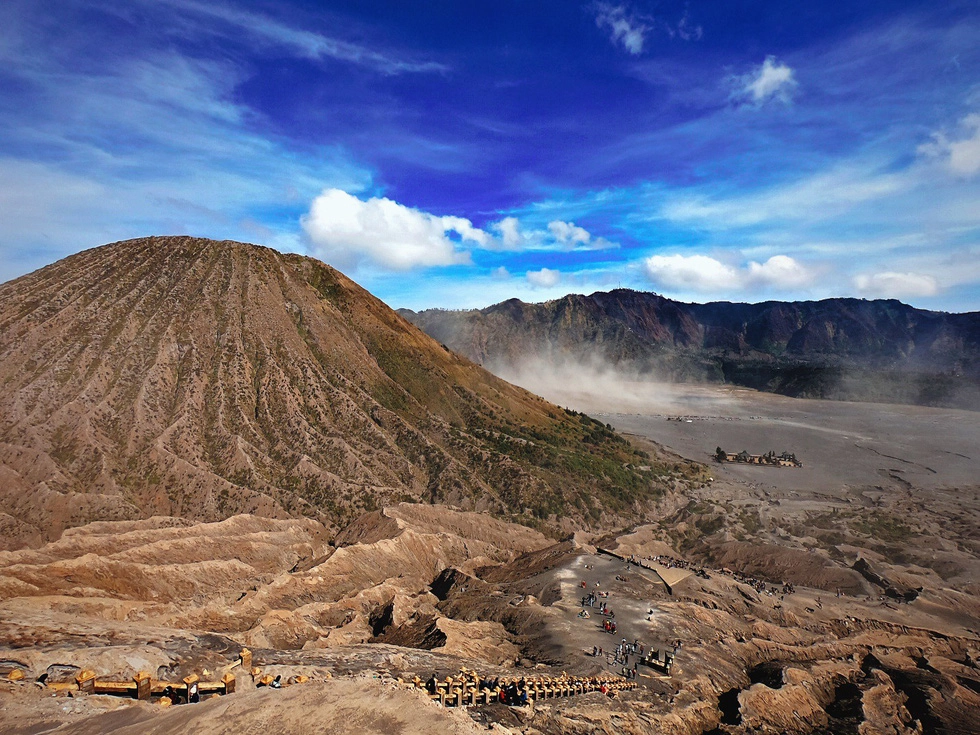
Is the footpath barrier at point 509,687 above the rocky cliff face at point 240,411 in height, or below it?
below

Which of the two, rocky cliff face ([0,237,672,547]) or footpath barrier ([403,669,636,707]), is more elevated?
rocky cliff face ([0,237,672,547])

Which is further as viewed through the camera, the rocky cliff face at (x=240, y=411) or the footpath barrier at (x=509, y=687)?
the rocky cliff face at (x=240, y=411)

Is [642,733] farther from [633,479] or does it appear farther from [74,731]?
[633,479]

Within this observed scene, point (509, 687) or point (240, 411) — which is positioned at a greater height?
point (240, 411)

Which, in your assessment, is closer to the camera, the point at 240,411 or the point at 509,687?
the point at 509,687
